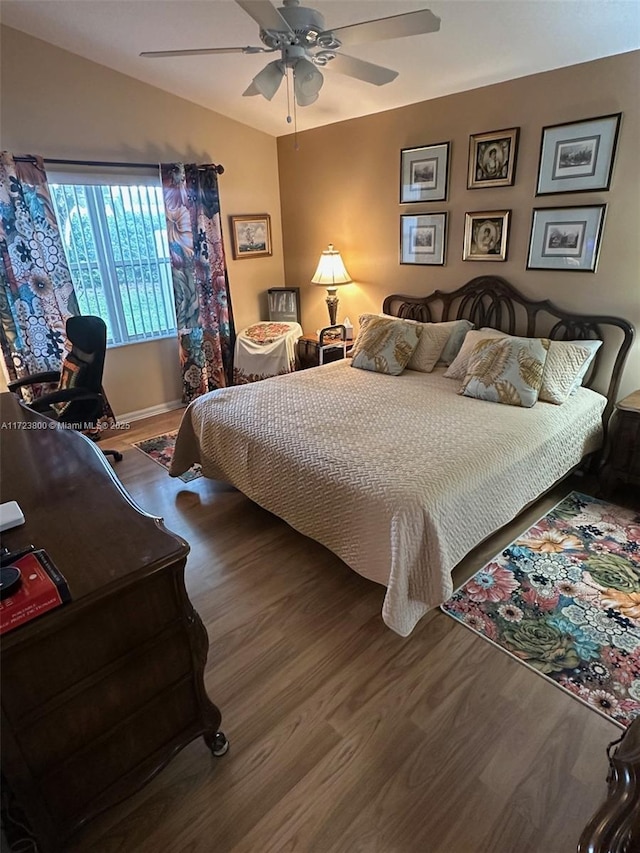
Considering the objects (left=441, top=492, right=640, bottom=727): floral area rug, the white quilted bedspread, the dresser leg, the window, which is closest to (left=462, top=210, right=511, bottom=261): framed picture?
the white quilted bedspread

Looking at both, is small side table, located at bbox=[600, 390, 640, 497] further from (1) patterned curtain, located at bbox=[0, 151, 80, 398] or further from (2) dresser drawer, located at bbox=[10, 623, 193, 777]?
(1) patterned curtain, located at bbox=[0, 151, 80, 398]

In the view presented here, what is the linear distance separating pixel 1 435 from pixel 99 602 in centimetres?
122

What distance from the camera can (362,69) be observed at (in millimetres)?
2236

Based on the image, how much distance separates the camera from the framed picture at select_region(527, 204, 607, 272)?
282 centimetres

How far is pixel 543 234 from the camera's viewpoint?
3033 mm

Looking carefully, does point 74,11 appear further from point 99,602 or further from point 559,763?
point 559,763

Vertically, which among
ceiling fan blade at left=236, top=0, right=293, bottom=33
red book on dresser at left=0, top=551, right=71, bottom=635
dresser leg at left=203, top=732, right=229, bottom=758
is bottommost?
dresser leg at left=203, top=732, right=229, bottom=758

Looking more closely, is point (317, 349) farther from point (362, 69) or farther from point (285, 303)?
point (362, 69)

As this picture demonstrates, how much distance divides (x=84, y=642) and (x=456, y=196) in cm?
354

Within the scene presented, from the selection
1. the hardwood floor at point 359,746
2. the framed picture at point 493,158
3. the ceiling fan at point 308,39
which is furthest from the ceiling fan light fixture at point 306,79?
the hardwood floor at point 359,746

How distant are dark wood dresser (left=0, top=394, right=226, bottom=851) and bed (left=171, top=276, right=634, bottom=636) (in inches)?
33.4

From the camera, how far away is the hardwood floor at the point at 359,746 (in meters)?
1.31

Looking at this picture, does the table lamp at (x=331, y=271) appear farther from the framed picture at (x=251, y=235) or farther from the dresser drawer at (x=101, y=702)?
the dresser drawer at (x=101, y=702)

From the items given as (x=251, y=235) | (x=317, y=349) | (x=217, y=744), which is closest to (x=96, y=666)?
(x=217, y=744)
